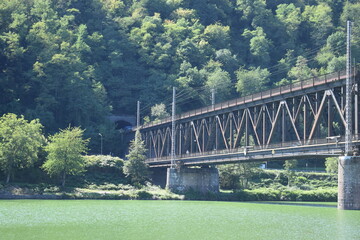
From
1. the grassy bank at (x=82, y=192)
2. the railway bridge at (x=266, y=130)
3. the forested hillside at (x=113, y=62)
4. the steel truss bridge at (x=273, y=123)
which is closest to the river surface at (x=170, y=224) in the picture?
the railway bridge at (x=266, y=130)

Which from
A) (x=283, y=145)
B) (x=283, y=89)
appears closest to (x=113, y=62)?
(x=283, y=89)

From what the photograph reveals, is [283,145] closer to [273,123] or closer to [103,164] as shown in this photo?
[273,123]

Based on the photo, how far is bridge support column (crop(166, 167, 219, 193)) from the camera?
4131 inches

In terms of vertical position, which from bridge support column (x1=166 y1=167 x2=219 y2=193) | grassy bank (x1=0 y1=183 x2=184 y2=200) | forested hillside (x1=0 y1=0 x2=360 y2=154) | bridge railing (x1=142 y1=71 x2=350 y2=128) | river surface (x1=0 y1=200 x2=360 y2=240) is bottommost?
river surface (x1=0 y1=200 x2=360 y2=240)

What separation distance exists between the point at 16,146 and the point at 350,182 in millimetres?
47996

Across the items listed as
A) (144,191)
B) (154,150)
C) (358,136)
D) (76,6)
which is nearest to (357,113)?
(358,136)

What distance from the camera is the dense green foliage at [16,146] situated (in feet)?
315

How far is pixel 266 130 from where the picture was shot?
89688mm

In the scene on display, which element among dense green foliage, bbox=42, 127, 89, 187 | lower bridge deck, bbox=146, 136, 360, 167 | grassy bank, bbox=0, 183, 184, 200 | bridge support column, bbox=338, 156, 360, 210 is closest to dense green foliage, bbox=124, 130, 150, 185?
lower bridge deck, bbox=146, 136, 360, 167

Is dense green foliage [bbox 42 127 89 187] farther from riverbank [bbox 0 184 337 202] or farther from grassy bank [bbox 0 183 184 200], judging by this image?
riverbank [bbox 0 184 337 202]

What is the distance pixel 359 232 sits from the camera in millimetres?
50688

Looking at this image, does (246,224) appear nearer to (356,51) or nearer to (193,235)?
(193,235)

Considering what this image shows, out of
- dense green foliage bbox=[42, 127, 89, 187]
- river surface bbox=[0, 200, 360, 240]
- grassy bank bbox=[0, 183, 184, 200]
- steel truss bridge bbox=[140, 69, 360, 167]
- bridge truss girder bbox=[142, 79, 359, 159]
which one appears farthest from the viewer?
dense green foliage bbox=[42, 127, 89, 187]

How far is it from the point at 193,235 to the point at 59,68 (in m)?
98.4
